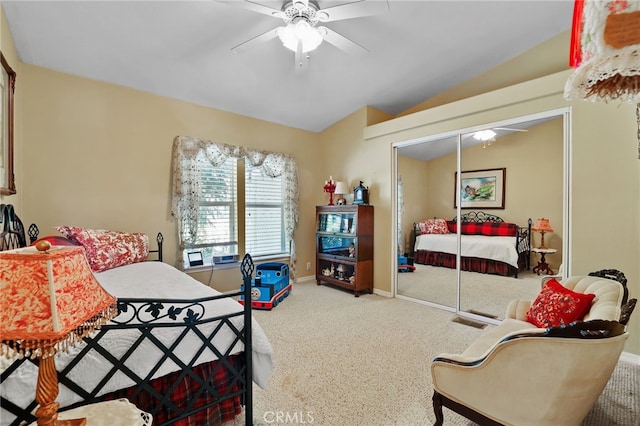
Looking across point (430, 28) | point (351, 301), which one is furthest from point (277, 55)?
point (351, 301)

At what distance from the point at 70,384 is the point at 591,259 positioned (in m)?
3.68

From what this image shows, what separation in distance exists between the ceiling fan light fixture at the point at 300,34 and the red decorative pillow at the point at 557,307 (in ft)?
8.19

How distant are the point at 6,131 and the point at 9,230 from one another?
757mm

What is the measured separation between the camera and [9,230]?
2.08 m

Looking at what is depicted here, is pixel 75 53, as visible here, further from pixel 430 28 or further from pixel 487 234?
pixel 487 234

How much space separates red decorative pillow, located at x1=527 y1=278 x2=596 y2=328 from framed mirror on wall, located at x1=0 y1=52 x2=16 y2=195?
3.81m

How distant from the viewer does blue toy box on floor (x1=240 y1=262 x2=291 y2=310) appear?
3467mm

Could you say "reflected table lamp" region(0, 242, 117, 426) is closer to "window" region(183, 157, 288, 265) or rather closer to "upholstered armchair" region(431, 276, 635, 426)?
"upholstered armchair" region(431, 276, 635, 426)

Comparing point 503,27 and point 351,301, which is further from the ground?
point 503,27

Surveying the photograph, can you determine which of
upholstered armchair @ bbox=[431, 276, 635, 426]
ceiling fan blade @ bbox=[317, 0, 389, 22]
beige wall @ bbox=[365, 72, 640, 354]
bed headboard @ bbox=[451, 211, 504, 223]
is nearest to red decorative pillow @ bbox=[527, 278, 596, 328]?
upholstered armchair @ bbox=[431, 276, 635, 426]

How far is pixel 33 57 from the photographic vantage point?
262cm

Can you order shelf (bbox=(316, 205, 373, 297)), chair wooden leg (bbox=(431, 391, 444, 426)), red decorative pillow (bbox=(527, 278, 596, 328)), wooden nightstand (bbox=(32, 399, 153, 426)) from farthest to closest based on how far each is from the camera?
shelf (bbox=(316, 205, 373, 297)) < red decorative pillow (bbox=(527, 278, 596, 328)) < chair wooden leg (bbox=(431, 391, 444, 426)) < wooden nightstand (bbox=(32, 399, 153, 426))

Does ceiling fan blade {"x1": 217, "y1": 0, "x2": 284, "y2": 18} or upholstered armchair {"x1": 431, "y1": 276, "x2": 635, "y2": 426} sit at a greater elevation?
ceiling fan blade {"x1": 217, "y1": 0, "x2": 284, "y2": 18}

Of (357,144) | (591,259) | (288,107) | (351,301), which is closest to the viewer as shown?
(591,259)
